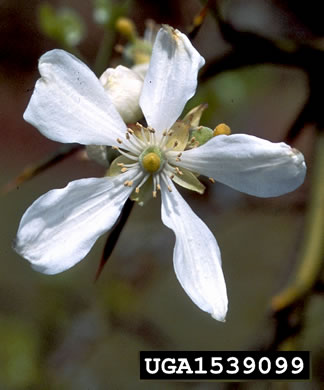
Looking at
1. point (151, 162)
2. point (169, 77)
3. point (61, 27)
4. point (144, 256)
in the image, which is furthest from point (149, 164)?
point (144, 256)

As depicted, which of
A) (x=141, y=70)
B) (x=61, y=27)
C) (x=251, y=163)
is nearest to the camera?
(x=251, y=163)

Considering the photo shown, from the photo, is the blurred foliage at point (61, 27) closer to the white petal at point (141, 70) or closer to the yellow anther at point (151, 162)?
the white petal at point (141, 70)

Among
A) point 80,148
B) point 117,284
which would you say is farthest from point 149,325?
point 80,148

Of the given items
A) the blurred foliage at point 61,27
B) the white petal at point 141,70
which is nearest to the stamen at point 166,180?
the white petal at point 141,70

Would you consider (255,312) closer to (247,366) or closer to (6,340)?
(6,340)

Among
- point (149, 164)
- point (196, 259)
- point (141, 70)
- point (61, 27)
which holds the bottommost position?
point (196, 259)

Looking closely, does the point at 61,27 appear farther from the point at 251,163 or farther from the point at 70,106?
the point at 251,163
